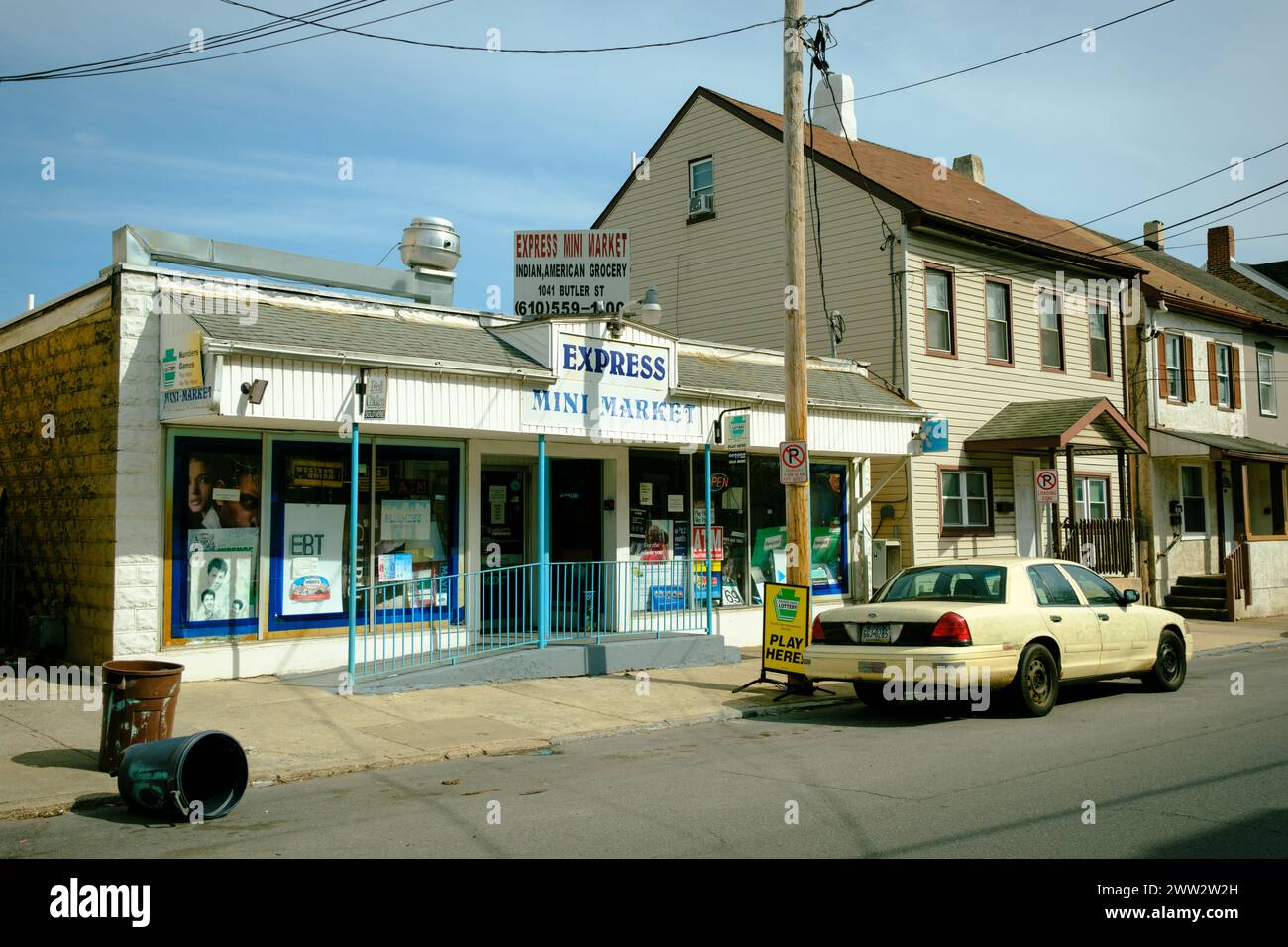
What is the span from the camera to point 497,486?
14.8m

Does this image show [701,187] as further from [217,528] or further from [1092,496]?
[217,528]

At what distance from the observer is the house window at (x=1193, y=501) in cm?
2661

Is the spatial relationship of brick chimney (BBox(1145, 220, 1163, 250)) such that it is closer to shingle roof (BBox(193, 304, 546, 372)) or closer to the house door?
the house door

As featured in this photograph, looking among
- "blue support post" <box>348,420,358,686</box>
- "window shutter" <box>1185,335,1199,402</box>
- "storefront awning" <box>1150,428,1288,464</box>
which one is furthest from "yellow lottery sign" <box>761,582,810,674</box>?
"window shutter" <box>1185,335,1199,402</box>

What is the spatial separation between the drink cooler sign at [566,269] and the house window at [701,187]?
8670 millimetres

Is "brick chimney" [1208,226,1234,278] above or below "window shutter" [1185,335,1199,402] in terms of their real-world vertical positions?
above

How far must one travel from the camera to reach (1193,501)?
26.9 m

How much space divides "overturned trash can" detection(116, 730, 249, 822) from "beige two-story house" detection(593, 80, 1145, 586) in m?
13.1

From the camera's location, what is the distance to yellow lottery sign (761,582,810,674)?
1221 centimetres

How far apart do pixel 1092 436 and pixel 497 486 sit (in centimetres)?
1295

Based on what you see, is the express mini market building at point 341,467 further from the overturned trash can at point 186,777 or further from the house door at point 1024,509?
the house door at point 1024,509

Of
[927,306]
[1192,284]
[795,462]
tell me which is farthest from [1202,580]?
[795,462]

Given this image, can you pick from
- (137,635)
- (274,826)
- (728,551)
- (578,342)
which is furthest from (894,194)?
(274,826)

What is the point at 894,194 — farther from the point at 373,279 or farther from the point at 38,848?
the point at 38,848
